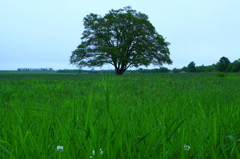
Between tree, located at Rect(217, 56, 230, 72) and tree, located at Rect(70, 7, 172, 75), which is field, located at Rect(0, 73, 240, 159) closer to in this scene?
tree, located at Rect(70, 7, 172, 75)

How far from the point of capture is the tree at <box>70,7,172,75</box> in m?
32.5

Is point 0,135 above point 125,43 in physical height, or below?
below

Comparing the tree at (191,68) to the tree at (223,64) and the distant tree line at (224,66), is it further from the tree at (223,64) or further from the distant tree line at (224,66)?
the tree at (223,64)

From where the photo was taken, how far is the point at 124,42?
33.0 m

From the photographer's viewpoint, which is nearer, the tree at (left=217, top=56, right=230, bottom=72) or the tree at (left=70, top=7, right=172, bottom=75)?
the tree at (left=70, top=7, right=172, bottom=75)

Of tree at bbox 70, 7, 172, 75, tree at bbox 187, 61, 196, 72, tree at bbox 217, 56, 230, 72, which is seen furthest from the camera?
tree at bbox 187, 61, 196, 72

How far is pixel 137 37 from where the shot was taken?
1307 inches

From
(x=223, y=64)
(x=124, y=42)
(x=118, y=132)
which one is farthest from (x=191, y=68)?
(x=118, y=132)

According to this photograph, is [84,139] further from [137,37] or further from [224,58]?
[224,58]

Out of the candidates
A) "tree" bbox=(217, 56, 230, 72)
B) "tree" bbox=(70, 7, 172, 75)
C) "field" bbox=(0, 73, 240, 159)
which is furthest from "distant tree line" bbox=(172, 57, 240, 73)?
"field" bbox=(0, 73, 240, 159)

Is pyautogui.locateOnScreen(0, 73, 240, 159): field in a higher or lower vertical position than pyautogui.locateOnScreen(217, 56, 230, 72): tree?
lower

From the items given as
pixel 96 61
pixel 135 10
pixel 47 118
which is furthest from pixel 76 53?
pixel 47 118

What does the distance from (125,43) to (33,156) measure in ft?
105

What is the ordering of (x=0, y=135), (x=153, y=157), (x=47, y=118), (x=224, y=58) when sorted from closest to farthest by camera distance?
(x=153, y=157) → (x=0, y=135) → (x=47, y=118) → (x=224, y=58)
